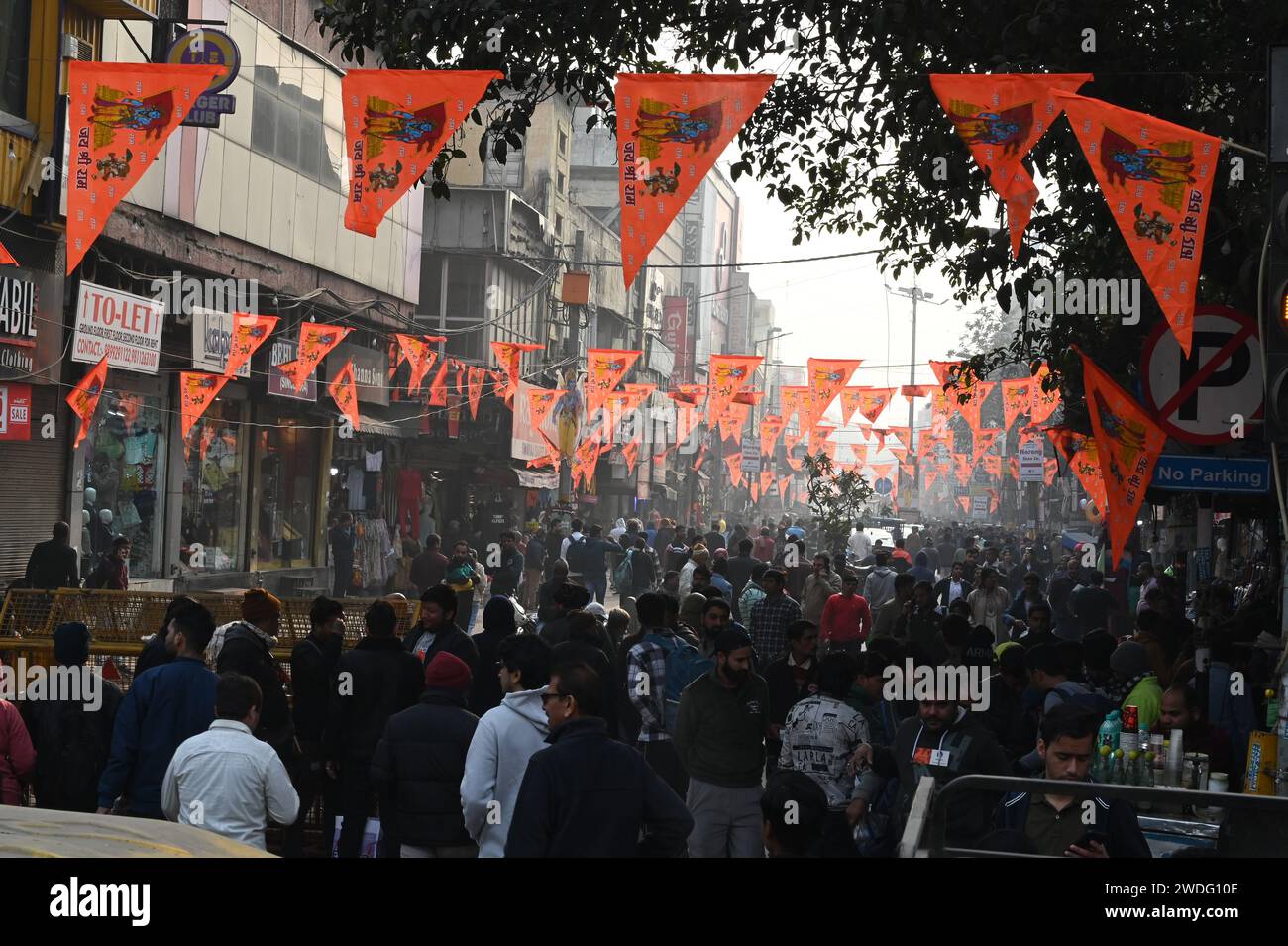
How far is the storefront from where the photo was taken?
Result: 1711cm

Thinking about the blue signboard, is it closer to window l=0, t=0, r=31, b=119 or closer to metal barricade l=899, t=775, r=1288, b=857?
metal barricade l=899, t=775, r=1288, b=857

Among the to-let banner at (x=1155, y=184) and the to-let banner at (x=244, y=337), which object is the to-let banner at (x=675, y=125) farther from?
the to-let banner at (x=244, y=337)

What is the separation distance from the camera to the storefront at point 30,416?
56.1 feet

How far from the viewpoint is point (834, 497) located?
114 feet

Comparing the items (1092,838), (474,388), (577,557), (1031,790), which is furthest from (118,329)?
(1031,790)

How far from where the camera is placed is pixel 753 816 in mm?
7836

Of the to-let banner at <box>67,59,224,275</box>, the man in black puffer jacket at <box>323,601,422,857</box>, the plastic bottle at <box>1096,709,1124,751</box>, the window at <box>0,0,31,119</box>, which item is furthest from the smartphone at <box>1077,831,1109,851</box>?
the window at <box>0,0,31,119</box>

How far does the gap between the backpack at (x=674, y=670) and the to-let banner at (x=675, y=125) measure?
261 cm

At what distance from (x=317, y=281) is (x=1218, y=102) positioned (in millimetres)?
19437

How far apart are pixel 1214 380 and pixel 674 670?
12.8 feet

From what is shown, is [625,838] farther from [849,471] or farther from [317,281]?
[849,471]

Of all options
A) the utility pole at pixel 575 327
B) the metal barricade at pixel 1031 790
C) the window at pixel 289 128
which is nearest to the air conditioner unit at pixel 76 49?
the window at pixel 289 128

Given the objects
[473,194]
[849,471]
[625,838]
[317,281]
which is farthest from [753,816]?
[473,194]

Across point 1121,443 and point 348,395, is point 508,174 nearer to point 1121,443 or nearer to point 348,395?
point 348,395
